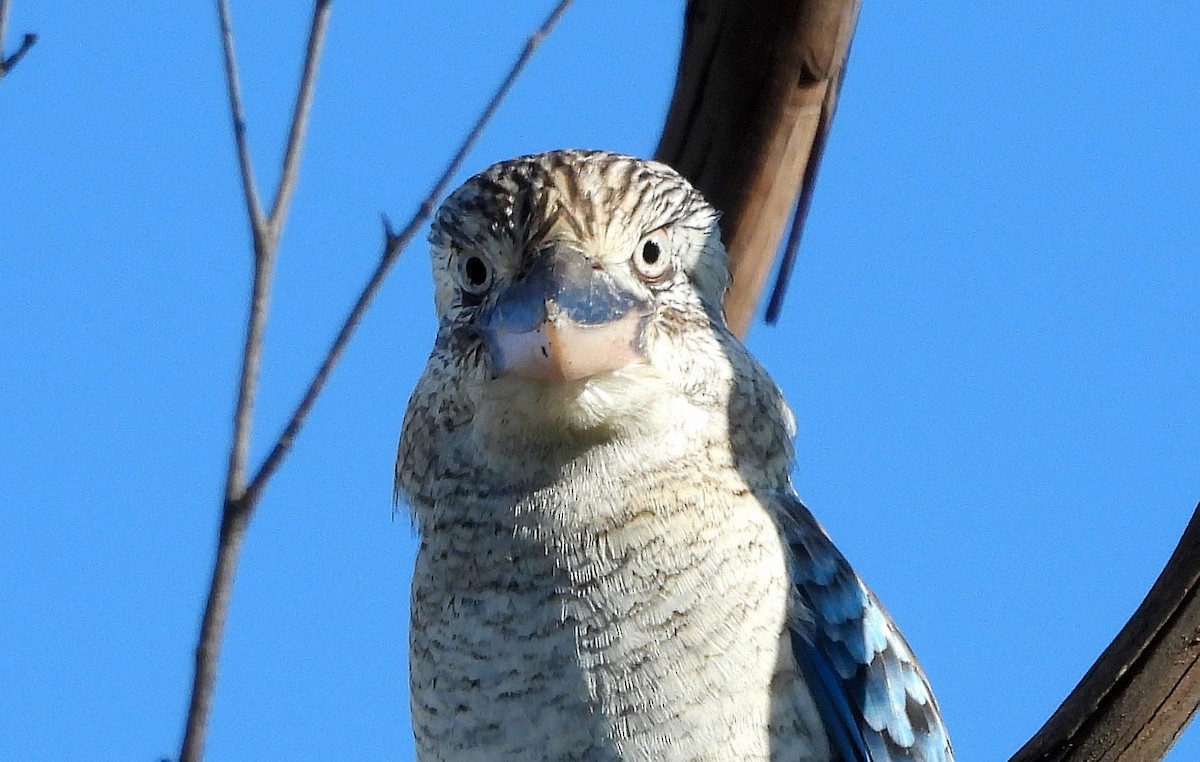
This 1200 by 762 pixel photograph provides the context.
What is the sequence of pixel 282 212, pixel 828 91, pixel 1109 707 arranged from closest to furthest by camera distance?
pixel 1109 707, pixel 282 212, pixel 828 91

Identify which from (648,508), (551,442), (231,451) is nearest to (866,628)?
(648,508)

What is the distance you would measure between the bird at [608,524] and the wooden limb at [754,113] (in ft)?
2.20

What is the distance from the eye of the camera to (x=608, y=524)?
8.98ft

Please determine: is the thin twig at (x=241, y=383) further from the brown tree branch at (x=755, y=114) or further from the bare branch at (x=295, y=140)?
the brown tree branch at (x=755, y=114)

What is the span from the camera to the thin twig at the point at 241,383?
8.30ft

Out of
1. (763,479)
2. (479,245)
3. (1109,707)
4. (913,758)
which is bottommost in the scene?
(913,758)

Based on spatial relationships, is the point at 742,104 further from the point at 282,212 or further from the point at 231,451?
the point at 231,451

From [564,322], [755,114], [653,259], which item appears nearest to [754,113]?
[755,114]

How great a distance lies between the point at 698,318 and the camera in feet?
9.46

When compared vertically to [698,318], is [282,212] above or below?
above

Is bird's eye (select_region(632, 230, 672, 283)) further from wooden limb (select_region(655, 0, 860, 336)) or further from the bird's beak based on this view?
wooden limb (select_region(655, 0, 860, 336))

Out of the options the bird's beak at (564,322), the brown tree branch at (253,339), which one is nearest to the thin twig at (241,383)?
the brown tree branch at (253,339)

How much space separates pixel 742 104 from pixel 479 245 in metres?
1.00

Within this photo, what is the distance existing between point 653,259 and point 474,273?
32 centimetres
